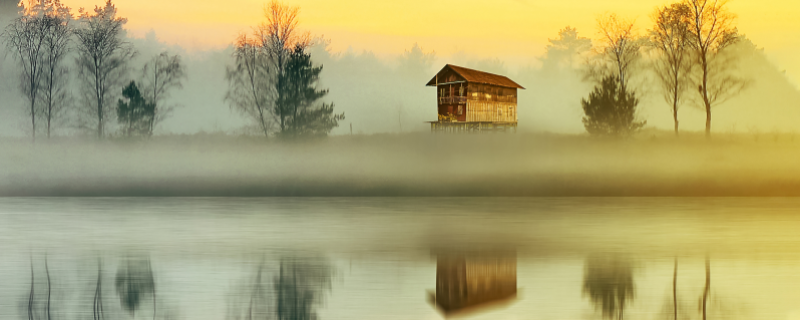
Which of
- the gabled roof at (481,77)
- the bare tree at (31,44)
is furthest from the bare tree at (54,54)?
the gabled roof at (481,77)

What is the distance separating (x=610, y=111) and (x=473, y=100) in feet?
30.6

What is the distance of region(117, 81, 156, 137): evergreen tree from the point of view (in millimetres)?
45875

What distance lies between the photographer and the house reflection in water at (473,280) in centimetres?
1388

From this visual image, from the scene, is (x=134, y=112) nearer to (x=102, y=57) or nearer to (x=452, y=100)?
(x=102, y=57)

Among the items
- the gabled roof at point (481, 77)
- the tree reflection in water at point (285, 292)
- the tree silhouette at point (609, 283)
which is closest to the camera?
the tree reflection in water at point (285, 292)

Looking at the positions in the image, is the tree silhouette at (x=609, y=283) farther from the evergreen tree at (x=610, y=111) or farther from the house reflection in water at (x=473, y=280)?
the evergreen tree at (x=610, y=111)

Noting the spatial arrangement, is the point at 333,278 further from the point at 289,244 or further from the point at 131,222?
the point at 131,222

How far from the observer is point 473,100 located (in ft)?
120

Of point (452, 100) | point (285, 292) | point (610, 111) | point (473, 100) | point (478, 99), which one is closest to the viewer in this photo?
point (285, 292)

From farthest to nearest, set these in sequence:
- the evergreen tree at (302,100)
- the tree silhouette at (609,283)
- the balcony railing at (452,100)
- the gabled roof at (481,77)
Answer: the evergreen tree at (302,100) → the gabled roof at (481,77) → the balcony railing at (452,100) → the tree silhouette at (609,283)

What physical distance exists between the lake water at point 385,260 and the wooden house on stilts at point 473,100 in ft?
14.7

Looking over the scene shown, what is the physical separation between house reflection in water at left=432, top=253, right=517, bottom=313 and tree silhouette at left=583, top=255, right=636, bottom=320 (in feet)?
5.21

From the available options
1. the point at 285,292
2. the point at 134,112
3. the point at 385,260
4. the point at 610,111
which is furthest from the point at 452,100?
the point at 285,292

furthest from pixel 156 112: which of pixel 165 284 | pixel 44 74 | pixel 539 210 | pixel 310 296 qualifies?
pixel 310 296
